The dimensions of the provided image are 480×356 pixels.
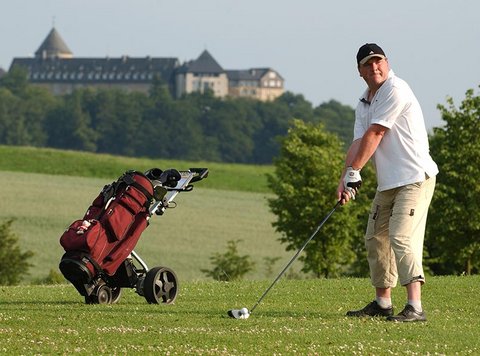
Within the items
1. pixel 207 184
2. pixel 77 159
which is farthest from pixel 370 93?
pixel 77 159

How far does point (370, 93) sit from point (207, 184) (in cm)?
8379

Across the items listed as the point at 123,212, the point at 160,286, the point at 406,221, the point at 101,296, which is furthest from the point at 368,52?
the point at 101,296

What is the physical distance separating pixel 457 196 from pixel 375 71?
31.8m

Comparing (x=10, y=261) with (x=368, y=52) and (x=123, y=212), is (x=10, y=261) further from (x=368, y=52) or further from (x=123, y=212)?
(x=368, y=52)

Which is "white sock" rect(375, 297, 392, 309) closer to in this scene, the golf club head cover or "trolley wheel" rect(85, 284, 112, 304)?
the golf club head cover

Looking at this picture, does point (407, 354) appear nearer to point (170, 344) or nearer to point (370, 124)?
point (170, 344)

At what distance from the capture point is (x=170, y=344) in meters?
11.0

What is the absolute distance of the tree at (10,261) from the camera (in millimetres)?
47731

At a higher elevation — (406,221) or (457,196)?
(457,196)

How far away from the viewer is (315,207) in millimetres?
54281

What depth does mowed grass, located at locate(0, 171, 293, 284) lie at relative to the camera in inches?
2319

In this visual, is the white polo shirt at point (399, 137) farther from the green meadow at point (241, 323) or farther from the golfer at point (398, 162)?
the green meadow at point (241, 323)

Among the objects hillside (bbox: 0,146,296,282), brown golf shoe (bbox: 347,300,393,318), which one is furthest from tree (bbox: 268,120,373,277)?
brown golf shoe (bbox: 347,300,393,318)

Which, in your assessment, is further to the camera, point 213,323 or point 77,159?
point 77,159
